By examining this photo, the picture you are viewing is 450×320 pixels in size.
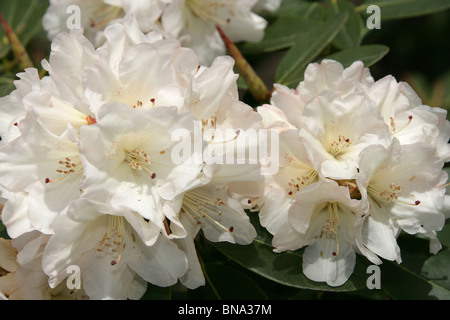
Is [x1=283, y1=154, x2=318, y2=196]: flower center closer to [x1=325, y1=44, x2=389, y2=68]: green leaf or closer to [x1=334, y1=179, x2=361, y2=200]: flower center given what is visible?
[x1=334, y1=179, x2=361, y2=200]: flower center

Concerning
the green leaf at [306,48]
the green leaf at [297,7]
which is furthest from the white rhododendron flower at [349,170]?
the green leaf at [297,7]

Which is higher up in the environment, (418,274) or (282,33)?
(282,33)

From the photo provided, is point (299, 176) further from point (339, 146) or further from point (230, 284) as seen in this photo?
point (230, 284)

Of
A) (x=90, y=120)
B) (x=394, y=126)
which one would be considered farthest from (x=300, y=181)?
(x=90, y=120)

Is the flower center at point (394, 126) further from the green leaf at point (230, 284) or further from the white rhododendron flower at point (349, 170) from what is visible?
the green leaf at point (230, 284)

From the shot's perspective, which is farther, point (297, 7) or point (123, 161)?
point (297, 7)

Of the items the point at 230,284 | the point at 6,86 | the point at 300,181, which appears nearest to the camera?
the point at 300,181

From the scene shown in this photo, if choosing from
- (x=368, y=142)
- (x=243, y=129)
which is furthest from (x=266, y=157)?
(x=368, y=142)
